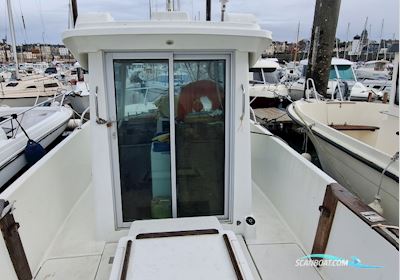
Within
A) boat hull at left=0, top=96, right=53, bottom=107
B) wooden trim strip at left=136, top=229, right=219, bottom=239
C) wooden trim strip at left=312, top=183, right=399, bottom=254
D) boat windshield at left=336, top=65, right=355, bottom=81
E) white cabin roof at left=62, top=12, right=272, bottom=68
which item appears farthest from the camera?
boat windshield at left=336, top=65, right=355, bottom=81

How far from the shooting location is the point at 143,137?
224 centimetres

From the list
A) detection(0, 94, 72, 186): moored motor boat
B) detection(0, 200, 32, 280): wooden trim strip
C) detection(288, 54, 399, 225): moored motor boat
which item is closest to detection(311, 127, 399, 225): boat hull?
detection(288, 54, 399, 225): moored motor boat

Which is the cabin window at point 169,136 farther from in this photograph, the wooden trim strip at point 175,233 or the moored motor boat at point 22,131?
the moored motor boat at point 22,131

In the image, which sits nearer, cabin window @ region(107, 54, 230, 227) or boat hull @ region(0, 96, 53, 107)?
cabin window @ region(107, 54, 230, 227)

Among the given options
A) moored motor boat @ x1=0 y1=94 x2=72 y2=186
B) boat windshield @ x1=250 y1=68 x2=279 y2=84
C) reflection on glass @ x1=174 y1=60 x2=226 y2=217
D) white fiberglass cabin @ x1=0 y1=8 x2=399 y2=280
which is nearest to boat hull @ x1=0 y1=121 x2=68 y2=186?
moored motor boat @ x1=0 y1=94 x2=72 y2=186

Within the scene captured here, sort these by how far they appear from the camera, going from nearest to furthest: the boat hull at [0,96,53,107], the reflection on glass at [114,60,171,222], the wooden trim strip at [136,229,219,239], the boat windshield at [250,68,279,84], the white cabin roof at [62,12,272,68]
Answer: the white cabin roof at [62,12,272,68] < the wooden trim strip at [136,229,219,239] < the reflection on glass at [114,60,171,222] < the boat hull at [0,96,53,107] < the boat windshield at [250,68,279,84]

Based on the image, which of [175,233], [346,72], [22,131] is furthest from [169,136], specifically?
[346,72]

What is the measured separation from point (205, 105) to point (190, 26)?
58cm

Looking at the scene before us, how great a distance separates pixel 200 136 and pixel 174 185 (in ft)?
1.40

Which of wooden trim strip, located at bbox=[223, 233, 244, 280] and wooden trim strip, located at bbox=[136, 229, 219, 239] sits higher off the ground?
wooden trim strip, located at bbox=[223, 233, 244, 280]

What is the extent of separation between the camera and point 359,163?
2930 mm

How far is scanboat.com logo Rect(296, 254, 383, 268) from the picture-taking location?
1.67 m

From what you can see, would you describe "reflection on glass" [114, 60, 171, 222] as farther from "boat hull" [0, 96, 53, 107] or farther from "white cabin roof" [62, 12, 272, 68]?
"boat hull" [0, 96, 53, 107]

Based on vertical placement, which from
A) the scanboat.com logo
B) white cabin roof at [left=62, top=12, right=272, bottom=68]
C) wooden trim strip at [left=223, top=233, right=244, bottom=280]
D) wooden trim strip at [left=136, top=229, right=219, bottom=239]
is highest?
white cabin roof at [left=62, top=12, right=272, bottom=68]
